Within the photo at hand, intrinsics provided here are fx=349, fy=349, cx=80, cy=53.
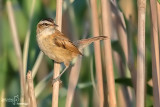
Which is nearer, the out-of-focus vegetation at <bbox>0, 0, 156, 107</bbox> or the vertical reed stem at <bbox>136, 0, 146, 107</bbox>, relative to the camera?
the vertical reed stem at <bbox>136, 0, 146, 107</bbox>

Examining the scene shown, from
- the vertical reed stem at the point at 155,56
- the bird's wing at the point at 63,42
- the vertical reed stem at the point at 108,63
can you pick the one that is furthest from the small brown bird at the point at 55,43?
the vertical reed stem at the point at 155,56

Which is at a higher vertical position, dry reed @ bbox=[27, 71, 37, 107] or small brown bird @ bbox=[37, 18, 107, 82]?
small brown bird @ bbox=[37, 18, 107, 82]

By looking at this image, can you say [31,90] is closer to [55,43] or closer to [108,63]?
[108,63]

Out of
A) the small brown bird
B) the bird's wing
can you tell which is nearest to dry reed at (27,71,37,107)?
the small brown bird

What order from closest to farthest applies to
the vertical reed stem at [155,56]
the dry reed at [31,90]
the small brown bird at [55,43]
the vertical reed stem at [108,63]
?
the dry reed at [31,90] → the vertical reed stem at [155,56] → the vertical reed stem at [108,63] → the small brown bird at [55,43]

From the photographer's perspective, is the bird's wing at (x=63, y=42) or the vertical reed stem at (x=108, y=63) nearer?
the vertical reed stem at (x=108, y=63)

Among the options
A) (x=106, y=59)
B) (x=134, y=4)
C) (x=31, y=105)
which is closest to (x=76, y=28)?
(x=134, y=4)

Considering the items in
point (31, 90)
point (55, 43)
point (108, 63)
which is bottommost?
point (31, 90)

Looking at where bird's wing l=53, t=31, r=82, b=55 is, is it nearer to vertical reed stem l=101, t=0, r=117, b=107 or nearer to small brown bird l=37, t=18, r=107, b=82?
small brown bird l=37, t=18, r=107, b=82

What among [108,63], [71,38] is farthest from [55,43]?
[108,63]

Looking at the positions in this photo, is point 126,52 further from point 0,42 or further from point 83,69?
point 0,42

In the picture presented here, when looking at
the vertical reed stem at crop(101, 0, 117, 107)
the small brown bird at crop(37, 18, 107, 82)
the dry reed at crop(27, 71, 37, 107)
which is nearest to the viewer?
the dry reed at crop(27, 71, 37, 107)

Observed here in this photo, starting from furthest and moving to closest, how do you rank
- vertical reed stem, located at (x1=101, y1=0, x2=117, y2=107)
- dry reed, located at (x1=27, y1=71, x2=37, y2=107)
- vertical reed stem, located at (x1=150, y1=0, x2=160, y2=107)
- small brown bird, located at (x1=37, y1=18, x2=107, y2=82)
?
small brown bird, located at (x1=37, y1=18, x2=107, y2=82), vertical reed stem, located at (x1=101, y1=0, x2=117, y2=107), vertical reed stem, located at (x1=150, y1=0, x2=160, y2=107), dry reed, located at (x1=27, y1=71, x2=37, y2=107)

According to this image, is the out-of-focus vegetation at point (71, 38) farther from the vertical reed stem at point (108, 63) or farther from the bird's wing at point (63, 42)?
the vertical reed stem at point (108, 63)
